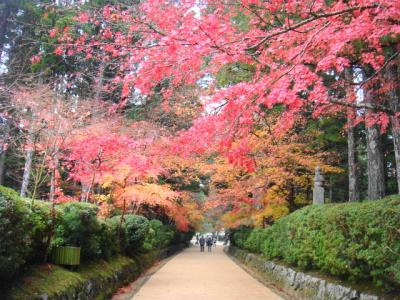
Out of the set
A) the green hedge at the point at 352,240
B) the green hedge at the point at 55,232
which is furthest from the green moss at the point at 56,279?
the green hedge at the point at 352,240

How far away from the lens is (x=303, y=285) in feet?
32.2

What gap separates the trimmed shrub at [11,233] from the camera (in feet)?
15.8

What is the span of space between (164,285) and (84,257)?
3485 mm

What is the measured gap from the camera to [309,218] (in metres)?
9.79

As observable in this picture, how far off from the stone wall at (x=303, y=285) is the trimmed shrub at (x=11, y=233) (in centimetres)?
530

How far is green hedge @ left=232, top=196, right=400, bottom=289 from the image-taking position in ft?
19.7

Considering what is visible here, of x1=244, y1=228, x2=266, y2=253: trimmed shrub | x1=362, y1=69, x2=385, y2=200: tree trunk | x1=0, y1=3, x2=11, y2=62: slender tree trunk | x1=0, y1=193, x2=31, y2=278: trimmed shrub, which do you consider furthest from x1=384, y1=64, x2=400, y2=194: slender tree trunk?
x1=0, y1=3, x2=11, y2=62: slender tree trunk

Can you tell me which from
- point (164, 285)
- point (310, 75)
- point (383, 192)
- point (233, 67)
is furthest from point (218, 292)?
point (233, 67)

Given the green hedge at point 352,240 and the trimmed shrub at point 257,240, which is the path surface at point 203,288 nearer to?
the green hedge at point 352,240

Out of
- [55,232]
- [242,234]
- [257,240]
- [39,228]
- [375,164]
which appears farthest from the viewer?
[242,234]

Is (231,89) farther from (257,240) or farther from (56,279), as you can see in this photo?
(257,240)

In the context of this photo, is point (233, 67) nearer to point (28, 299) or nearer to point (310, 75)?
point (310, 75)

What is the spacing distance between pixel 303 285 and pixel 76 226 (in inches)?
217

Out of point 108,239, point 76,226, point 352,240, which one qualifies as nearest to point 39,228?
point 76,226
